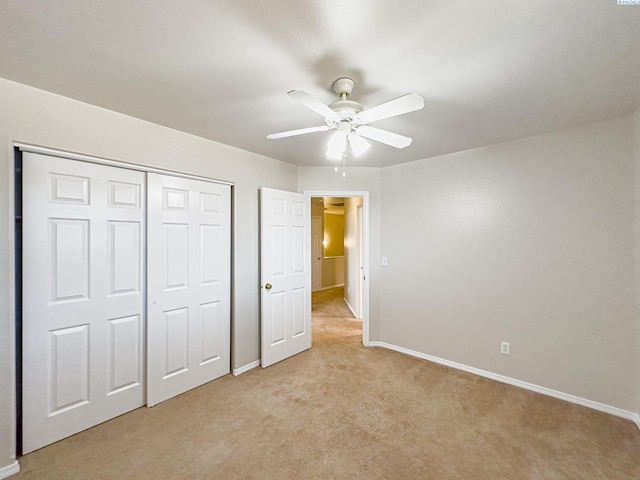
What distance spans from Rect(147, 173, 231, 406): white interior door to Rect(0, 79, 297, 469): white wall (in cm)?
14

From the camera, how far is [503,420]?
7.41 feet

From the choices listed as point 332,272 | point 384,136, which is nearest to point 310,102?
point 384,136

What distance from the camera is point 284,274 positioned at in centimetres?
340

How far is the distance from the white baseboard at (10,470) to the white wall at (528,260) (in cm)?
344

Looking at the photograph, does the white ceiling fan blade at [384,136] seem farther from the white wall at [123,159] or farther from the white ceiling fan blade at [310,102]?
the white wall at [123,159]

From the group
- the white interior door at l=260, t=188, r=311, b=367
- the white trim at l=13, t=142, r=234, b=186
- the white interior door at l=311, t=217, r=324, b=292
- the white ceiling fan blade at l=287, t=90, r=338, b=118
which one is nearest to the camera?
the white ceiling fan blade at l=287, t=90, r=338, b=118

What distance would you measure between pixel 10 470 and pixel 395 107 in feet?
10.1

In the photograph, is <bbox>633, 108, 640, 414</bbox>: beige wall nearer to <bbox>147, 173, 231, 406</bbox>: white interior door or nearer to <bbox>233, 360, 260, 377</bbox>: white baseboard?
<bbox>233, 360, 260, 377</bbox>: white baseboard

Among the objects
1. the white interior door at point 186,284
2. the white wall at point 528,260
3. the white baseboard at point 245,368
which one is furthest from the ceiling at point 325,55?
the white baseboard at point 245,368

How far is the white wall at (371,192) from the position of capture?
12.3 feet

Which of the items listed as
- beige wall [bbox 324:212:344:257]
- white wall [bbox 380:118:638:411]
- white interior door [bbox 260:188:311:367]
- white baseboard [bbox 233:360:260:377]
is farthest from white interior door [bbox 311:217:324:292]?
white baseboard [bbox 233:360:260:377]

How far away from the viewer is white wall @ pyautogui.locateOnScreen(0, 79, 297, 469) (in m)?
1.75

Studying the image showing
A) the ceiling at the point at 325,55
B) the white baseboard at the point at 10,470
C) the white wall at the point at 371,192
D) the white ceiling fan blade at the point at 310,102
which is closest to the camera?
the ceiling at the point at 325,55

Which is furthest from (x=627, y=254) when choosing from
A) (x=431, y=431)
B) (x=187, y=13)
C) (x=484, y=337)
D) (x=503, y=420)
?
(x=187, y=13)
